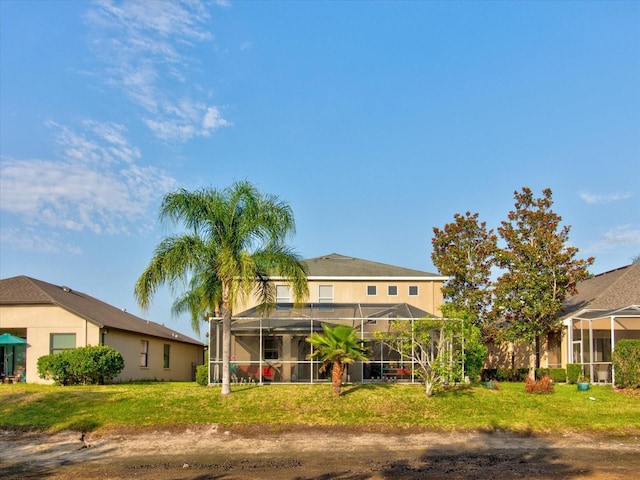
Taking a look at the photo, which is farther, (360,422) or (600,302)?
(600,302)

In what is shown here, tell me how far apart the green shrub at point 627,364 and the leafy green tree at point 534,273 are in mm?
4298

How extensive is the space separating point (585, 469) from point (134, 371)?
24.1 meters

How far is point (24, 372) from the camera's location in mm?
30281

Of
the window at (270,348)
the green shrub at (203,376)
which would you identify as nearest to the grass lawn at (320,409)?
the green shrub at (203,376)

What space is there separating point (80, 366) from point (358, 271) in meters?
16.8

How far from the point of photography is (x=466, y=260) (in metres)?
34.0

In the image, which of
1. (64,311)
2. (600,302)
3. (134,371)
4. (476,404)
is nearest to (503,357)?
(600,302)

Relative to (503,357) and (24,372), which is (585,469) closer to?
(503,357)

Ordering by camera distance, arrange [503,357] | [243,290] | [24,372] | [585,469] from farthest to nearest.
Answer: [503,357] < [24,372] < [243,290] < [585,469]

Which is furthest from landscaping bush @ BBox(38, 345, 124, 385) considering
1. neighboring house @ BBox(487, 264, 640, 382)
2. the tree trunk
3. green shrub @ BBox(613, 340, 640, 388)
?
green shrub @ BBox(613, 340, 640, 388)

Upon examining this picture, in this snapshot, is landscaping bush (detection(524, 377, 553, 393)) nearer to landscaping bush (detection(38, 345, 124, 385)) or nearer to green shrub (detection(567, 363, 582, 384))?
green shrub (detection(567, 363, 582, 384))

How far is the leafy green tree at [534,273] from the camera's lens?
101 ft

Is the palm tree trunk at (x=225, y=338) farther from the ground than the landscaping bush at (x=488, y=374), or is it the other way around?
the palm tree trunk at (x=225, y=338)

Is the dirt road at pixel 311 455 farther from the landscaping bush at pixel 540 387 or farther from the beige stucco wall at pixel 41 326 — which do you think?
the beige stucco wall at pixel 41 326
